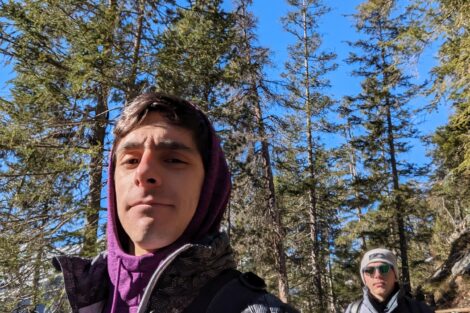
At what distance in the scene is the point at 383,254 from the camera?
5.12 meters

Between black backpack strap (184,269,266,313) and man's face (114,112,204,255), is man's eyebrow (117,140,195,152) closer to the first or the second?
man's face (114,112,204,255)

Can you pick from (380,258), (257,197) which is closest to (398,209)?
(257,197)

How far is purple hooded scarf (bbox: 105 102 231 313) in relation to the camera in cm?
143

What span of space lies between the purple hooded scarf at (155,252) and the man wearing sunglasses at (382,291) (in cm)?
394

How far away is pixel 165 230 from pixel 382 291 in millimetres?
4223

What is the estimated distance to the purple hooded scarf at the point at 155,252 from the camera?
1426mm

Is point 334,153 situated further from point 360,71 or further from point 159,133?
point 159,133

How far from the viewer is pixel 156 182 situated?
A: 1.44 m

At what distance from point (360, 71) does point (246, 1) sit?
10.3 meters

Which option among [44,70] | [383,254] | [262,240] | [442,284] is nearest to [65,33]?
[44,70]

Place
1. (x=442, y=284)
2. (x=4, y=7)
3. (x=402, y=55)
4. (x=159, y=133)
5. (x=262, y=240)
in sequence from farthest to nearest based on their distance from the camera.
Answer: (x=442, y=284), (x=262, y=240), (x=402, y=55), (x=4, y=7), (x=159, y=133)

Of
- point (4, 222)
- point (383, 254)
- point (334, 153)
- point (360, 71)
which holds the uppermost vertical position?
point (360, 71)

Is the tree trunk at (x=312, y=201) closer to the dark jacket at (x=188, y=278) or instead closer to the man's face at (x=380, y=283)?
the man's face at (x=380, y=283)

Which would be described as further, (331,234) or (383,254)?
(331,234)
